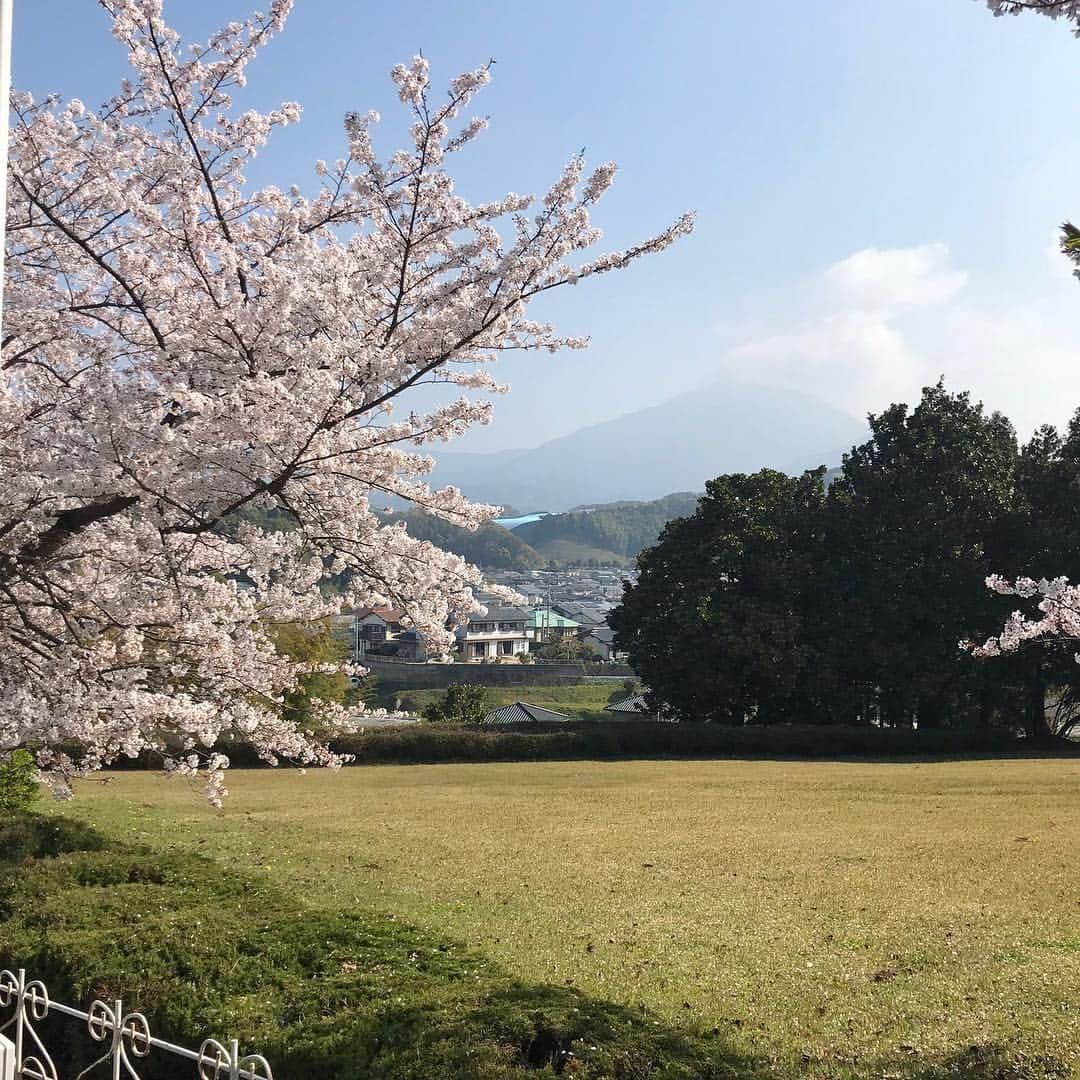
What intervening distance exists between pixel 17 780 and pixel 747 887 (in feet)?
27.0

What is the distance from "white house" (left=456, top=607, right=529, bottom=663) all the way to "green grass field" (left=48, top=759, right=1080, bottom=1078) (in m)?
62.7

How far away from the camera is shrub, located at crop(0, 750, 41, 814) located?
35.7ft

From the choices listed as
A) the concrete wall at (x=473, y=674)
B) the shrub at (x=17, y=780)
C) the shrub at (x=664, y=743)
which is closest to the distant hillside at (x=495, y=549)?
the concrete wall at (x=473, y=674)

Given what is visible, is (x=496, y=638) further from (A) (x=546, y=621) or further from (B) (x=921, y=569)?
(B) (x=921, y=569)

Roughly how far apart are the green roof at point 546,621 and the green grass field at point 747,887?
252ft

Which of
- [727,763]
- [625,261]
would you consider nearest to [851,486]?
[727,763]

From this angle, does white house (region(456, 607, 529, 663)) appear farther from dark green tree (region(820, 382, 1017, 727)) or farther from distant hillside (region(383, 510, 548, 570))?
→ distant hillside (region(383, 510, 548, 570))

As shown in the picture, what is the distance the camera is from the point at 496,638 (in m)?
86.2

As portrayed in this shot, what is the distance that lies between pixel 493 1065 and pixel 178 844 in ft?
30.3

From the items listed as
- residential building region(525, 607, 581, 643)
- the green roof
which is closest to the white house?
residential building region(525, 607, 581, 643)

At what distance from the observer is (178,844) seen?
39.9ft

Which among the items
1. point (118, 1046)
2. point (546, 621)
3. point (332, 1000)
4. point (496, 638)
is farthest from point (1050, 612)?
point (546, 621)

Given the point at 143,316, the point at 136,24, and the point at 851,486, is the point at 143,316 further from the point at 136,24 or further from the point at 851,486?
the point at 851,486

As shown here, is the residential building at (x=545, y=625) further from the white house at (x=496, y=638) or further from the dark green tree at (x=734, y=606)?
the dark green tree at (x=734, y=606)
